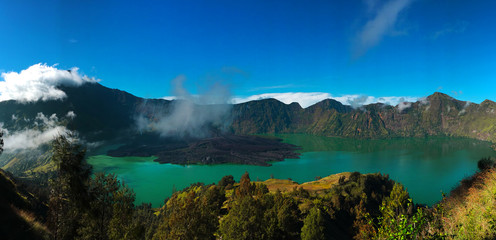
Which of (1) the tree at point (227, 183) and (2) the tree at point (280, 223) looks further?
(1) the tree at point (227, 183)

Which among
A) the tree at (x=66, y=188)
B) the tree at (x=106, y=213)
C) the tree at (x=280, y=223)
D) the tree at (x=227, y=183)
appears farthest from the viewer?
the tree at (x=227, y=183)

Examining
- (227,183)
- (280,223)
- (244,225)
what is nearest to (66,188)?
(244,225)

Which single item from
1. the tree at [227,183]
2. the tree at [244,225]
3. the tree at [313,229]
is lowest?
the tree at [227,183]

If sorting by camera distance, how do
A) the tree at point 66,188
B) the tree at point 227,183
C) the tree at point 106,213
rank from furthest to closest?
1. the tree at point 227,183
2. the tree at point 106,213
3. the tree at point 66,188

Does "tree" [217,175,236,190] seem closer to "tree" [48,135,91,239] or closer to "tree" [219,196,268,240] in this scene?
"tree" [219,196,268,240]

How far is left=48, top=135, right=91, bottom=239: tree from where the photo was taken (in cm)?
1722

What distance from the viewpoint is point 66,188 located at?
1742 centimetres

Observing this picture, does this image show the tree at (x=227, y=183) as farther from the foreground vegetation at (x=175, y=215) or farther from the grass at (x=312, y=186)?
the foreground vegetation at (x=175, y=215)

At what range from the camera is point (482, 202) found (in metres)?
13.6

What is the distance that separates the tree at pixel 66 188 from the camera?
678 inches

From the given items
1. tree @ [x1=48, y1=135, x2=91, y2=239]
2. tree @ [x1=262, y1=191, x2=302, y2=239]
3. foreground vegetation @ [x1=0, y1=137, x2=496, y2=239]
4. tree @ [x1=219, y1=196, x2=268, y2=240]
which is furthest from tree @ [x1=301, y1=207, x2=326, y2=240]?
tree @ [x1=48, y1=135, x2=91, y2=239]

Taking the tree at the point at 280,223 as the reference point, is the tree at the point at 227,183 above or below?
below

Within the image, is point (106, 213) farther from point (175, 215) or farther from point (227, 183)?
point (227, 183)

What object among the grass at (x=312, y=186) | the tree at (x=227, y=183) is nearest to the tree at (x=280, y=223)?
the grass at (x=312, y=186)
